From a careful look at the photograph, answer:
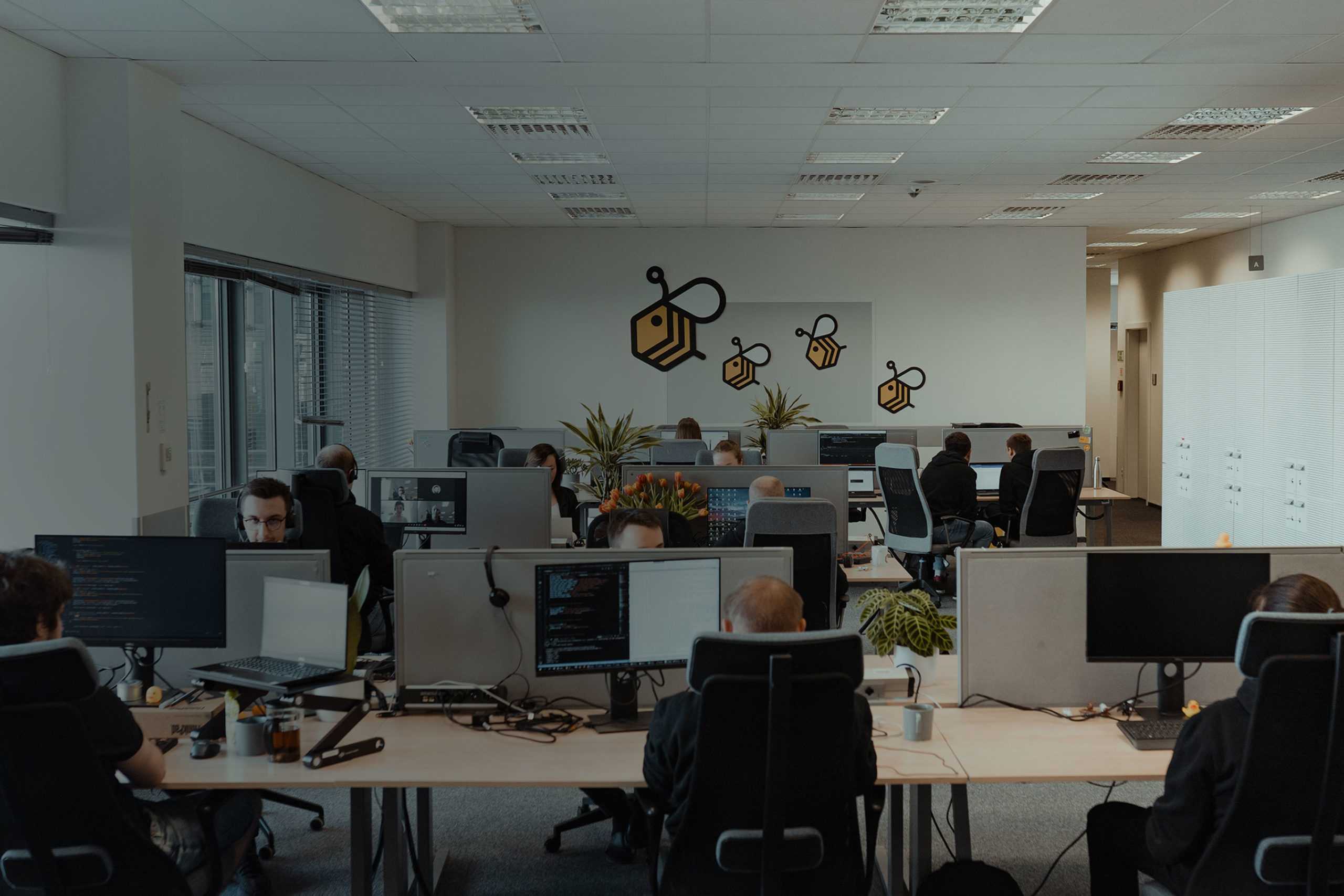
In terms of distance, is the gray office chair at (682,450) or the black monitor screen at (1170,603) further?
the gray office chair at (682,450)

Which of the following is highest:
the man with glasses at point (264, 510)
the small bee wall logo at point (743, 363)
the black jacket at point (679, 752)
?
the small bee wall logo at point (743, 363)

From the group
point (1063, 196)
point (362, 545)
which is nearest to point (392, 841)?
point (362, 545)

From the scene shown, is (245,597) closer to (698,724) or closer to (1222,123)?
(698,724)

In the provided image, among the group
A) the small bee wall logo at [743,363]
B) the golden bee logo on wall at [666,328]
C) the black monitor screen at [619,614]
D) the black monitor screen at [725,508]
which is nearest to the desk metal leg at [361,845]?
the black monitor screen at [619,614]

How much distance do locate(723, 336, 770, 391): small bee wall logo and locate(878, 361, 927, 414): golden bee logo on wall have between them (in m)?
1.24

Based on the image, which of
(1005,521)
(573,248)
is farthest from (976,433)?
(573,248)

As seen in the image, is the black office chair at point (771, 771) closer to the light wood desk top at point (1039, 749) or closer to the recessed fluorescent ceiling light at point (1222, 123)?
the light wood desk top at point (1039, 749)

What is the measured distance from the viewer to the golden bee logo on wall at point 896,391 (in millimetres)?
10328

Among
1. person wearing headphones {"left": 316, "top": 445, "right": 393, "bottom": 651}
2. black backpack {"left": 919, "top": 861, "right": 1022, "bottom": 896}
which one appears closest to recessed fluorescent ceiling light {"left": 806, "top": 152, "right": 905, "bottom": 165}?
person wearing headphones {"left": 316, "top": 445, "right": 393, "bottom": 651}

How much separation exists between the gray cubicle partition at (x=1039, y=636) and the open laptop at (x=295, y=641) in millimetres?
1737

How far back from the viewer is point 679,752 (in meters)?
2.11

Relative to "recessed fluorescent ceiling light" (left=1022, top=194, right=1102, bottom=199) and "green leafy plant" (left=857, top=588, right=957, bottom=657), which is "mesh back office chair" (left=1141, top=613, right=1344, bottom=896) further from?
"recessed fluorescent ceiling light" (left=1022, top=194, right=1102, bottom=199)

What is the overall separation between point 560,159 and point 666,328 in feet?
12.4

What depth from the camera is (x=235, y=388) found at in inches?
247
